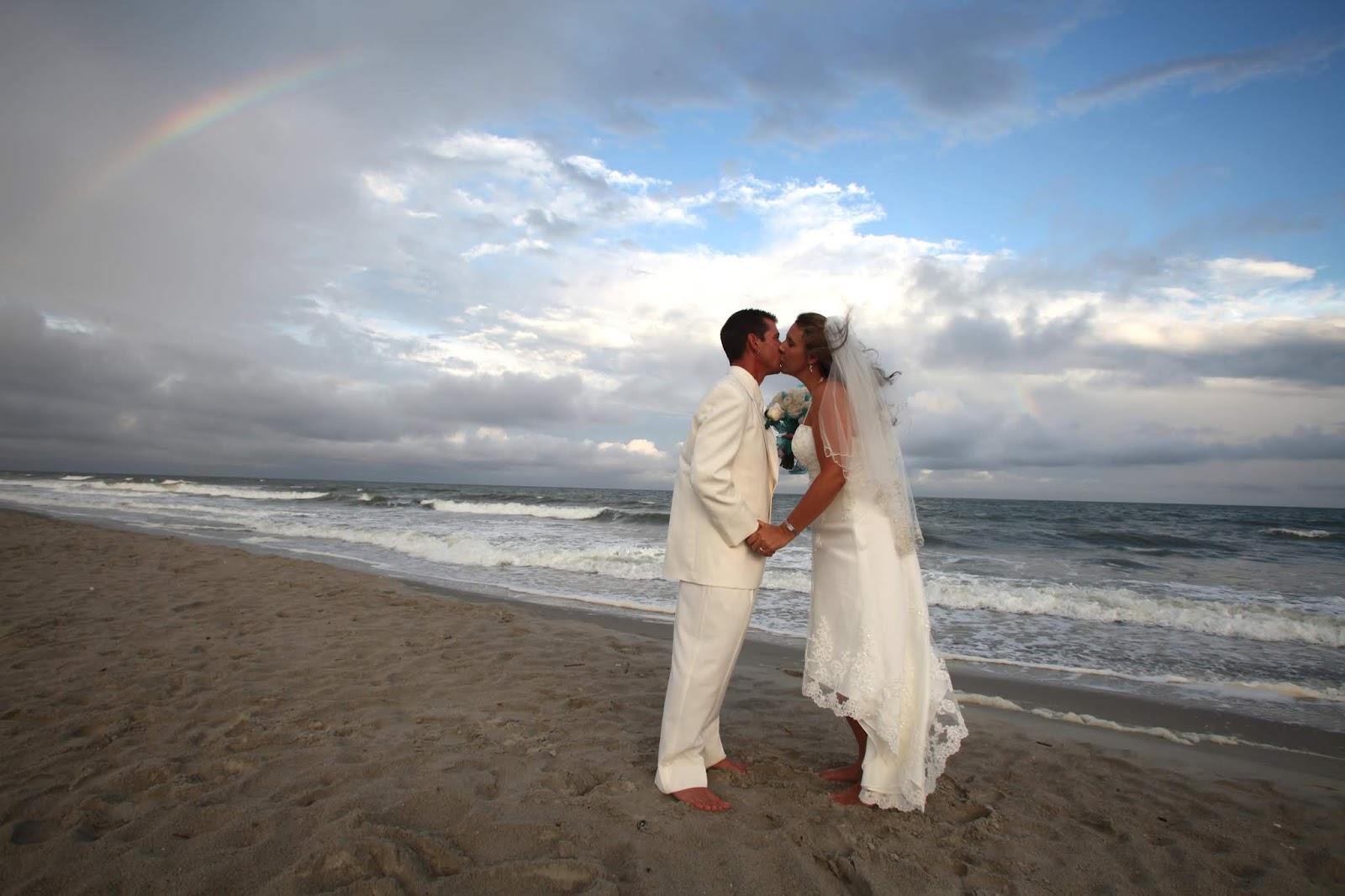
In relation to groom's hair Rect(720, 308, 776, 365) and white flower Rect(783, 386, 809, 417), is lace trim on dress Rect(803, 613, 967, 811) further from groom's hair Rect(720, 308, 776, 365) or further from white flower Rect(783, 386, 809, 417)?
groom's hair Rect(720, 308, 776, 365)

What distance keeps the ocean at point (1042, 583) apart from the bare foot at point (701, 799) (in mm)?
4561

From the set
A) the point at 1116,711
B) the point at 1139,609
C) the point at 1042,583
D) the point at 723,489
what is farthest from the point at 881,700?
the point at 1042,583

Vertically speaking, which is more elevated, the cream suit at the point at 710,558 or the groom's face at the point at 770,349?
the groom's face at the point at 770,349

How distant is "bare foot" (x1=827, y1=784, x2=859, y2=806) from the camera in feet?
10.2

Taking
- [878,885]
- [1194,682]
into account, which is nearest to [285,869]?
[878,885]

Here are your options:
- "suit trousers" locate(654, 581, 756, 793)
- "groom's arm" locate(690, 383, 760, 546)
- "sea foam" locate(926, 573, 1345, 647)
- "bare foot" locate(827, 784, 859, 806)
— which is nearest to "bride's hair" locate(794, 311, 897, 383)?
"groom's arm" locate(690, 383, 760, 546)

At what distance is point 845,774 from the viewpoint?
3.41 m

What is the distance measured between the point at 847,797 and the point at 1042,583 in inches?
424

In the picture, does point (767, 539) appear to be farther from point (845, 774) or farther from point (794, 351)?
point (845, 774)

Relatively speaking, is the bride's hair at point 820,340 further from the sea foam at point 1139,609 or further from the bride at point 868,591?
the sea foam at point 1139,609

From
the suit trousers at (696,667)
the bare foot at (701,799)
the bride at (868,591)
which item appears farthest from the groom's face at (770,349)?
the bare foot at (701,799)

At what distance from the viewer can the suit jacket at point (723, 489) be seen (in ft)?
9.52

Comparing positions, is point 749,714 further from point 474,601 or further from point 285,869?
point 474,601

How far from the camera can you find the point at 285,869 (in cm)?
236
